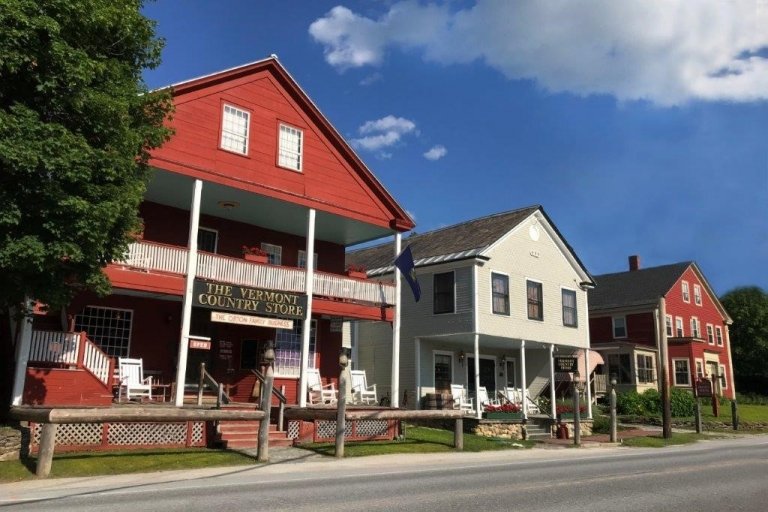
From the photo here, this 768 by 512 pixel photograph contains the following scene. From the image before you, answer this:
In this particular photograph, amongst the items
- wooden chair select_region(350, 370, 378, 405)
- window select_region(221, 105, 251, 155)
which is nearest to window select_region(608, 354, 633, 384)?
wooden chair select_region(350, 370, 378, 405)

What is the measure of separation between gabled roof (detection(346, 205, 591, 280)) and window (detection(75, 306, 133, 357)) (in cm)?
1269

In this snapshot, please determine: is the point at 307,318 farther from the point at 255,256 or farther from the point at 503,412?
the point at 503,412

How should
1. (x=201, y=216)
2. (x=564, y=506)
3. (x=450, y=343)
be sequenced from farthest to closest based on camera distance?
(x=450, y=343) < (x=201, y=216) < (x=564, y=506)

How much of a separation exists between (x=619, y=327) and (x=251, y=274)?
32656 millimetres

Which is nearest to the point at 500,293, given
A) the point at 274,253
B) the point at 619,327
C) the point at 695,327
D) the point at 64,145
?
the point at 274,253

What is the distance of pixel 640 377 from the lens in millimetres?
40344

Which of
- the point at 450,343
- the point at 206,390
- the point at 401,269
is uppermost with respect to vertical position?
the point at 401,269

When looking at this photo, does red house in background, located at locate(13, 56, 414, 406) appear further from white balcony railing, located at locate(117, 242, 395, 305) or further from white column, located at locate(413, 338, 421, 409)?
white column, located at locate(413, 338, 421, 409)

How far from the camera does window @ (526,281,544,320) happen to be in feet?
96.4

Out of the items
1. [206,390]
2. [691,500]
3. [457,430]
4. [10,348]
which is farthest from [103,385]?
[691,500]

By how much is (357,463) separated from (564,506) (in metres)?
6.80

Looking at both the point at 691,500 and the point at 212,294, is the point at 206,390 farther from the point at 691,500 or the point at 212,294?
the point at 691,500

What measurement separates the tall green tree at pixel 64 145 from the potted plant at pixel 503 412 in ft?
51.9

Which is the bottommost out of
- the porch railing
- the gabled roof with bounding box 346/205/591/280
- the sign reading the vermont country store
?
the porch railing
